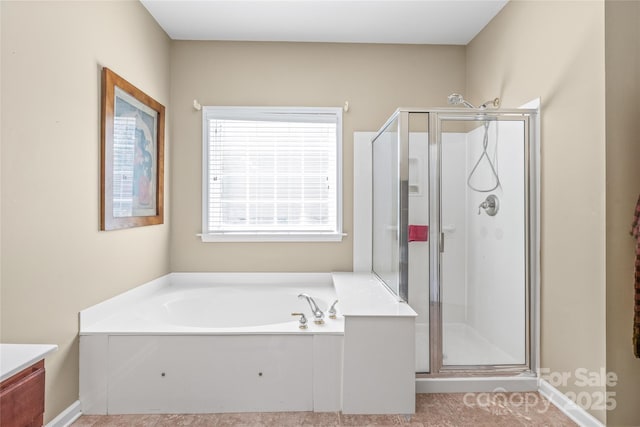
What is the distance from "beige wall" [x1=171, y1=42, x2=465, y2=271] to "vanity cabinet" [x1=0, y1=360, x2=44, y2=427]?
2.17 m

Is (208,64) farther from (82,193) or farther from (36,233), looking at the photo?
(36,233)

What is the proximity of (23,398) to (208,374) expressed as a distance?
3.74ft

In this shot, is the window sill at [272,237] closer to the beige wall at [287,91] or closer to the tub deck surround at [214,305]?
the beige wall at [287,91]

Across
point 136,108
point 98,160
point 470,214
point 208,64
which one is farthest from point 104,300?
point 470,214

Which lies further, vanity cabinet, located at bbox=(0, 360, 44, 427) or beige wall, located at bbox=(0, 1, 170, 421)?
beige wall, located at bbox=(0, 1, 170, 421)

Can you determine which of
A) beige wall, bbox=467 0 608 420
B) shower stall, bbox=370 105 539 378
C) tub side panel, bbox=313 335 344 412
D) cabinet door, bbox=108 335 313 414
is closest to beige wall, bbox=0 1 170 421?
cabinet door, bbox=108 335 313 414

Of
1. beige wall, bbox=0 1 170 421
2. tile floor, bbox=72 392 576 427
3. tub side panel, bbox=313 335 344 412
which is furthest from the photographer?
tub side panel, bbox=313 335 344 412

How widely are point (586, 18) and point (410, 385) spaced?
201 cm

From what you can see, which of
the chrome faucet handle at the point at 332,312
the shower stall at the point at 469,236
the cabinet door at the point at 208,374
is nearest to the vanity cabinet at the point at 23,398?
the cabinet door at the point at 208,374

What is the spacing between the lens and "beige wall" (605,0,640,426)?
1716 mm

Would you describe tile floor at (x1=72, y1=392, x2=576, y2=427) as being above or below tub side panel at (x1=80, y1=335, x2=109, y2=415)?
below

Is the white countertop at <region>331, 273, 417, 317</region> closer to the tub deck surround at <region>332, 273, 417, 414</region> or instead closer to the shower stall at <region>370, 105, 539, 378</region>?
the tub deck surround at <region>332, 273, 417, 414</region>

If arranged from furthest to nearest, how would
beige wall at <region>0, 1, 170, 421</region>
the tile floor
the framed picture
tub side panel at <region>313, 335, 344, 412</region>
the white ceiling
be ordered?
the white ceiling → the framed picture → tub side panel at <region>313, 335, 344, 412</region> → the tile floor → beige wall at <region>0, 1, 170, 421</region>

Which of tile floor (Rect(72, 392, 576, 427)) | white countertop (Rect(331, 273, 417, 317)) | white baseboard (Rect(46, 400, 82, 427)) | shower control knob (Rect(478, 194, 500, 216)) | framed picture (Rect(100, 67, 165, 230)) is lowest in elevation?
tile floor (Rect(72, 392, 576, 427))
